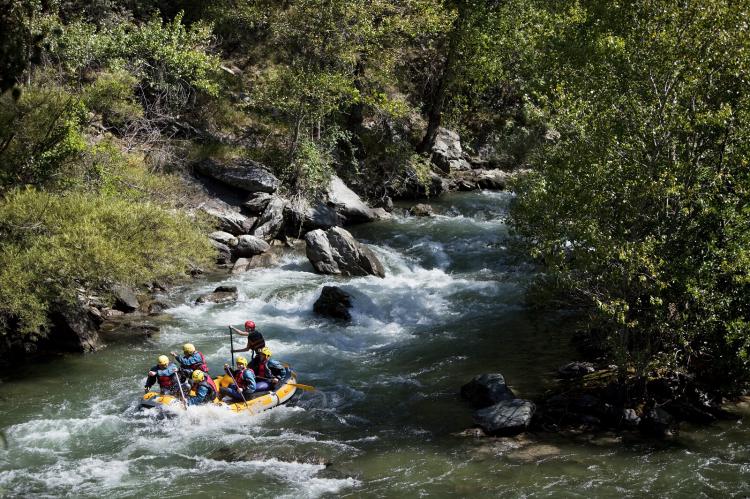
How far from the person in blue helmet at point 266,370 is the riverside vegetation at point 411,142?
3.45 m

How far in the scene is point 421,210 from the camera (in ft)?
97.2

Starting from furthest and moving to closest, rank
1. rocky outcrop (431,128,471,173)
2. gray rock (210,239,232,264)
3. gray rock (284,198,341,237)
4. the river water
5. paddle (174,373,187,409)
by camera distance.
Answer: rocky outcrop (431,128,471,173), gray rock (284,198,341,237), gray rock (210,239,232,264), paddle (174,373,187,409), the river water

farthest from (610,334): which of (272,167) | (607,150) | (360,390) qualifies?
(272,167)

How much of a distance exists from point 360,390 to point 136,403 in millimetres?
4740

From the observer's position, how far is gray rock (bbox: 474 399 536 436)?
41.9 ft

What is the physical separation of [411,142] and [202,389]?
2193 centimetres

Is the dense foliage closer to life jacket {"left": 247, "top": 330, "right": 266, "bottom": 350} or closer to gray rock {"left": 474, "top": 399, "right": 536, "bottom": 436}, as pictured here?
gray rock {"left": 474, "top": 399, "right": 536, "bottom": 436}

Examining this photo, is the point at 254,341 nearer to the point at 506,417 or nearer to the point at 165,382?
the point at 165,382

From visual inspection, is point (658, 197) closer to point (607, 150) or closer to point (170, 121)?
point (607, 150)

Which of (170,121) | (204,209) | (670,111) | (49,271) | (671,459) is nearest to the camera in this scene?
(671,459)

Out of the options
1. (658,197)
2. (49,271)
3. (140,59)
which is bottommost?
(49,271)

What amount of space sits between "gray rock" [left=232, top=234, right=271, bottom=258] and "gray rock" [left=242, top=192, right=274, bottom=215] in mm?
1973

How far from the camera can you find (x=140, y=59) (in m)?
25.8

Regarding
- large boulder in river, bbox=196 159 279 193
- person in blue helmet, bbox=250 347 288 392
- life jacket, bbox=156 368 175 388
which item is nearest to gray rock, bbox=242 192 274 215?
large boulder in river, bbox=196 159 279 193
